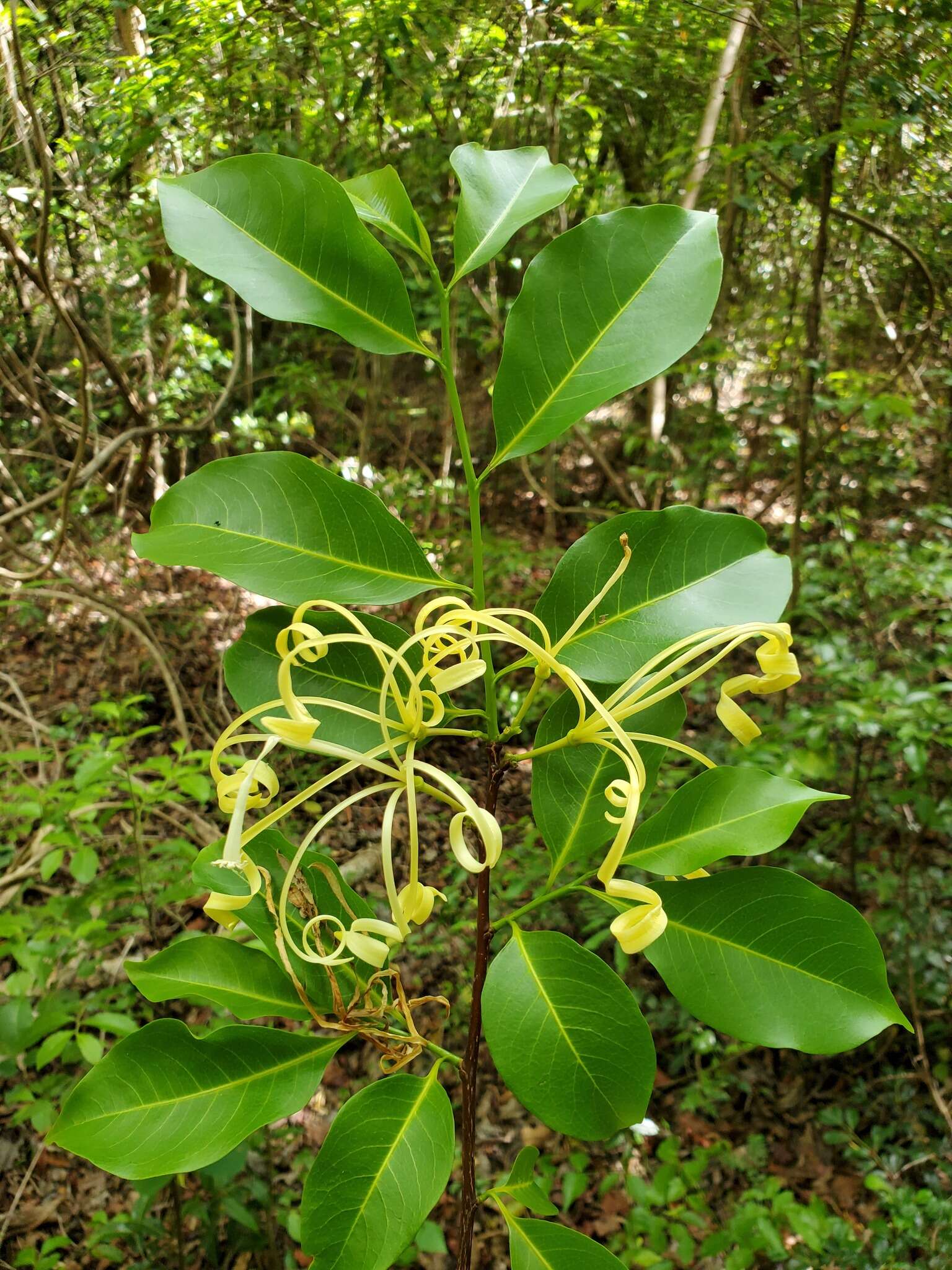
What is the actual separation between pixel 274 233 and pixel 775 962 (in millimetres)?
505

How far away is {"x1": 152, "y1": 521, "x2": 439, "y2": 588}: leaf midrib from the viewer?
463 mm

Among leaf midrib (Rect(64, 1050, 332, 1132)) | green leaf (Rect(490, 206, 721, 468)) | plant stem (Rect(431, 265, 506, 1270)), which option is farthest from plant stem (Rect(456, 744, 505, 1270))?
green leaf (Rect(490, 206, 721, 468))

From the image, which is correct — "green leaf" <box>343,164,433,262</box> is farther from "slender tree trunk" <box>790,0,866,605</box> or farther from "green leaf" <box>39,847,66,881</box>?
"slender tree trunk" <box>790,0,866,605</box>

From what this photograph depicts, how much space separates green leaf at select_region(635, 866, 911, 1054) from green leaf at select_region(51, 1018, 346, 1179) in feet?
0.71

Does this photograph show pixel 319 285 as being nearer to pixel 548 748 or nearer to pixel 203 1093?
pixel 548 748

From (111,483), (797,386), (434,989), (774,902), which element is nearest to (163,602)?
(111,483)

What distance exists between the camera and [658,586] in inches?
20.2

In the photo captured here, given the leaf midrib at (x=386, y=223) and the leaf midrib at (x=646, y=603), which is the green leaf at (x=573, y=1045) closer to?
the leaf midrib at (x=646, y=603)

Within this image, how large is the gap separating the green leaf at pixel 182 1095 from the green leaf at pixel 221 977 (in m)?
0.02

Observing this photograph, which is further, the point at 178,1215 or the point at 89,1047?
the point at 178,1215

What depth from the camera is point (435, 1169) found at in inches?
18.8

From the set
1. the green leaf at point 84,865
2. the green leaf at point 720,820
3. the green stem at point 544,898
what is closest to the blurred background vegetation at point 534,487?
the green leaf at point 84,865

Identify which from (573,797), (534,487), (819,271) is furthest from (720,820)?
(534,487)

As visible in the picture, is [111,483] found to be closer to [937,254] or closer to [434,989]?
[434,989]
